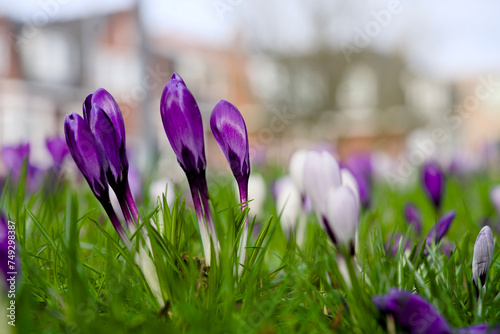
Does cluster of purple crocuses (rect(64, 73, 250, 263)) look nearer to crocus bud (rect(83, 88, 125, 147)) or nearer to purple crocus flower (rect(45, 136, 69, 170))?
crocus bud (rect(83, 88, 125, 147))

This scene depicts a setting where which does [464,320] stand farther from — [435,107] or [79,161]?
[435,107]

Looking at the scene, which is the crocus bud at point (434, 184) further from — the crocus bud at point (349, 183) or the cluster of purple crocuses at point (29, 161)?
the cluster of purple crocuses at point (29, 161)

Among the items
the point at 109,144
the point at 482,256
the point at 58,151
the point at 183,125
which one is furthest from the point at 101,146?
the point at 58,151

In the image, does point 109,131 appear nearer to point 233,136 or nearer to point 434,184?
point 233,136

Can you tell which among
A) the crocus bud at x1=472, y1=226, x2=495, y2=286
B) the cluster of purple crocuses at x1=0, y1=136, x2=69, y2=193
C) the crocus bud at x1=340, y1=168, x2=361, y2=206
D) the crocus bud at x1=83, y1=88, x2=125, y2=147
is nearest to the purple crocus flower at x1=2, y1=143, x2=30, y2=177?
the cluster of purple crocuses at x1=0, y1=136, x2=69, y2=193

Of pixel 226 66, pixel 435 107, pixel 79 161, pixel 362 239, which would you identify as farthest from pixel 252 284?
pixel 435 107

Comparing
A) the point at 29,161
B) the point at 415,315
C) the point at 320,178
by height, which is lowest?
the point at 29,161

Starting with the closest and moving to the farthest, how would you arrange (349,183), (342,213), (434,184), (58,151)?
1. (342,213)
2. (349,183)
3. (434,184)
4. (58,151)

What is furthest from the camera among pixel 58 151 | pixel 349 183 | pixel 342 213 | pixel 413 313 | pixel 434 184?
pixel 58 151
